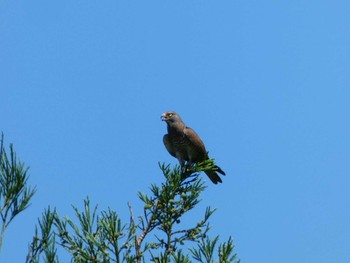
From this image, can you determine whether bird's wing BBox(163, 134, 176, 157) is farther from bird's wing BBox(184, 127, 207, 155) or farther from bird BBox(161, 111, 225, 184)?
bird's wing BBox(184, 127, 207, 155)

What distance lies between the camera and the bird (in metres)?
8.79

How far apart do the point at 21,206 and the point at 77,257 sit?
1.07 meters

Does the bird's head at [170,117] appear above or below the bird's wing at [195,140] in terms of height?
above

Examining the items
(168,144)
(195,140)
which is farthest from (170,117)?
(195,140)

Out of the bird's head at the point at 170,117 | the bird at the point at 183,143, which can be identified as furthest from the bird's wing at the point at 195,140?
the bird's head at the point at 170,117

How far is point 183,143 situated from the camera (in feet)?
29.0

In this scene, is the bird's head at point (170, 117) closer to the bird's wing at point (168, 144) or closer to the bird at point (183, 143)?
the bird at point (183, 143)

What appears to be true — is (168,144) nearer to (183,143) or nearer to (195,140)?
(183,143)

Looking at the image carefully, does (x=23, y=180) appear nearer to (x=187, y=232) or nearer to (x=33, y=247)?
(x=33, y=247)

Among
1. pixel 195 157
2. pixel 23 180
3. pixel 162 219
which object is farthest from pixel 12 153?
pixel 195 157

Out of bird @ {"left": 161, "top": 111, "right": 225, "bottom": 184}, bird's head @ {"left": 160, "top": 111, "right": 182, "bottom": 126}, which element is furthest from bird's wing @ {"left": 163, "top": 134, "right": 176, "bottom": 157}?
bird's head @ {"left": 160, "top": 111, "right": 182, "bottom": 126}

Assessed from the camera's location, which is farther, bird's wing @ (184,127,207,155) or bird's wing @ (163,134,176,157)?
bird's wing @ (163,134,176,157)

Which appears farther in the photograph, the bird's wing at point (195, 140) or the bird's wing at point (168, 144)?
the bird's wing at point (168, 144)

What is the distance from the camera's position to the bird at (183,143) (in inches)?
346
